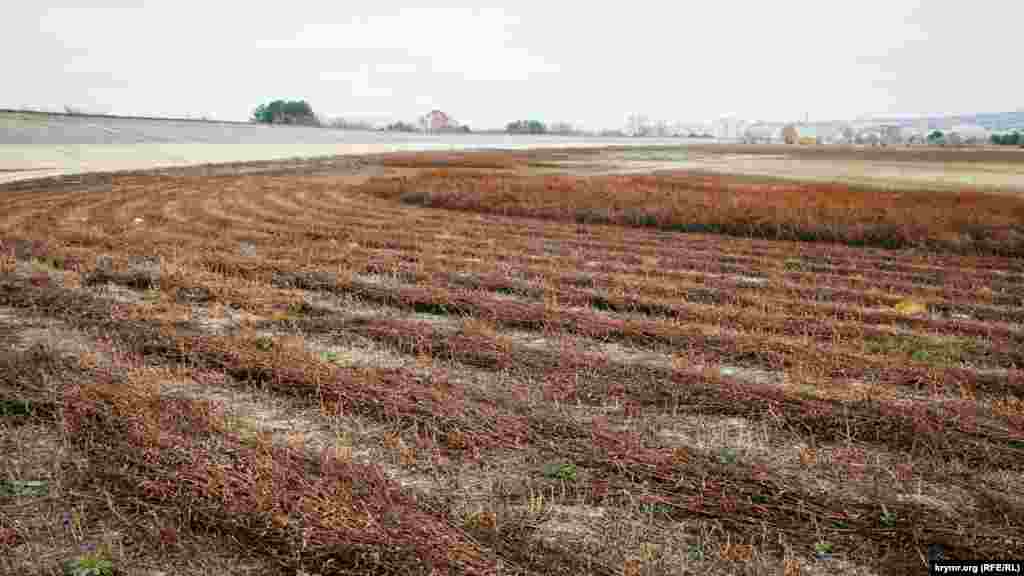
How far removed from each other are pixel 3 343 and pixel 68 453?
12.2ft

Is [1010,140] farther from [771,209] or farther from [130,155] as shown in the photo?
[130,155]

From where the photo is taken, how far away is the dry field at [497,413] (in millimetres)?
4590

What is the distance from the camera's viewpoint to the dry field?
4590mm

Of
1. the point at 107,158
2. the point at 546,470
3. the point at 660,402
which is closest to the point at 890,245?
the point at 660,402

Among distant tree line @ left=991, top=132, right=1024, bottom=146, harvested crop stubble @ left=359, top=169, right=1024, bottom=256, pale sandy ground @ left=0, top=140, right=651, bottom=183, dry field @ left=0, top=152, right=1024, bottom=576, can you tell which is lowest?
dry field @ left=0, top=152, right=1024, bottom=576

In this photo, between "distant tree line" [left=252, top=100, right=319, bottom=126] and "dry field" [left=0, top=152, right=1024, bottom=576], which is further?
"distant tree line" [left=252, top=100, right=319, bottom=126]

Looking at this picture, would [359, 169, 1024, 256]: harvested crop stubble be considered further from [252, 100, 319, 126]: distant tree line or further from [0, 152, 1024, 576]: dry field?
[252, 100, 319, 126]: distant tree line

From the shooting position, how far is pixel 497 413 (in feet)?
21.5

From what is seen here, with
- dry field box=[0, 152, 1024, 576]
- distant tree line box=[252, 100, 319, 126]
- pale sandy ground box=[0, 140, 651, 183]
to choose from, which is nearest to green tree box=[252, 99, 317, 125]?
distant tree line box=[252, 100, 319, 126]

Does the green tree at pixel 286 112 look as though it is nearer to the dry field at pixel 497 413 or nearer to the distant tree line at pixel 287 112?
the distant tree line at pixel 287 112

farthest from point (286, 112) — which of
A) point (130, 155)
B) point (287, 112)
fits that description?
point (130, 155)

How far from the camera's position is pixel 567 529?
4746mm

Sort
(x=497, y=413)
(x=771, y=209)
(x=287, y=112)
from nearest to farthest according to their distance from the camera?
(x=497, y=413), (x=771, y=209), (x=287, y=112)

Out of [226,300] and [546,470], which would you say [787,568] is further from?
[226,300]
